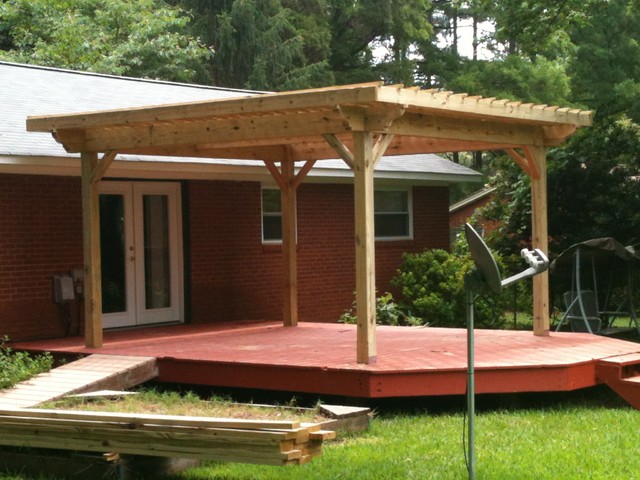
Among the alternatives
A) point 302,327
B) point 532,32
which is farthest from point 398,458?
point 532,32

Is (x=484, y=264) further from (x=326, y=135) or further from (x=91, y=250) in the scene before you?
(x=91, y=250)

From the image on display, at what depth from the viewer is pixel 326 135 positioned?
10094 mm

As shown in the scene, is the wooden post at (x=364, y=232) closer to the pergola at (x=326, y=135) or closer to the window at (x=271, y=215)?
the pergola at (x=326, y=135)

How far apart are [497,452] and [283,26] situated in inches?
965

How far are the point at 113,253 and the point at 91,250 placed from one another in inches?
84.2

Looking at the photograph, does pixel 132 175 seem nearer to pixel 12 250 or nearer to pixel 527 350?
pixel 12 250

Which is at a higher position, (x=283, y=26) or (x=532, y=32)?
(x=283, y=26)

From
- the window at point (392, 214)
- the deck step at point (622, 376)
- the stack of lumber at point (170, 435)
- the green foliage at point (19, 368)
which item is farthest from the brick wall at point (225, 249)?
the deck step at point (622, 376)

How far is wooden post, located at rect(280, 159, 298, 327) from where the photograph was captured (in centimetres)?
1429

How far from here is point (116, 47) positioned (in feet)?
91.3

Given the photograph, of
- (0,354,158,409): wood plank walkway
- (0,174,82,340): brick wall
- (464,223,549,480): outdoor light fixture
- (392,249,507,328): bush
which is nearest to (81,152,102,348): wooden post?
(0,354,158,409): wood plank walkway

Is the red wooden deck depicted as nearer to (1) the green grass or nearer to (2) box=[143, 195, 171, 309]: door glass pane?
(1) the green grass

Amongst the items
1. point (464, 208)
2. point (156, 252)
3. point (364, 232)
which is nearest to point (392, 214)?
point (156, 252)

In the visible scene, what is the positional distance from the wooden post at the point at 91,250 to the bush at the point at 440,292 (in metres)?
6.12
